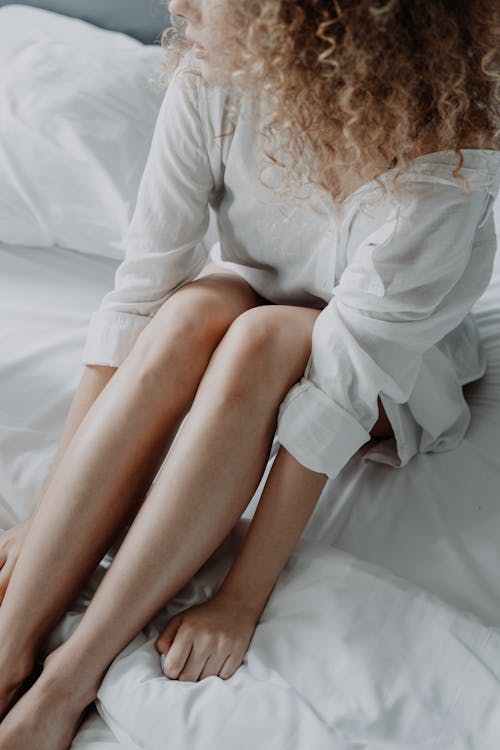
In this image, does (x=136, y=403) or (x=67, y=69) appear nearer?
(x=136, y=403)

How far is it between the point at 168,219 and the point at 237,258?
113 millimetres

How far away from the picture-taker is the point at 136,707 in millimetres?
802

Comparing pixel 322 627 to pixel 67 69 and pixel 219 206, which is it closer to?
pixel 219 206

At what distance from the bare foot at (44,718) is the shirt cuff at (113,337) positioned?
327 mm

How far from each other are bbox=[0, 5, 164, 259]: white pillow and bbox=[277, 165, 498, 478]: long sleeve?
0.53m

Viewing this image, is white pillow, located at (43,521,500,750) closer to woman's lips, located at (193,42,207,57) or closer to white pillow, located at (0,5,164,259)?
woman's lips, located at (193,42,207,57)

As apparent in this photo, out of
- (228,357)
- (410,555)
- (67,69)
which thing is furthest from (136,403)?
(67,69)

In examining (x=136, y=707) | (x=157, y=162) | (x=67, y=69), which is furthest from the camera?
(x=67, y=69)

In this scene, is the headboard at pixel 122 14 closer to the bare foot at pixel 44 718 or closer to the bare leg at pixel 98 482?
the bare leg at pixel 98 482

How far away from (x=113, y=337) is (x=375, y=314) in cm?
28

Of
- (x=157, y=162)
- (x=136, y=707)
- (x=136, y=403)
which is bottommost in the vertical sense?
(x=136, y=707)

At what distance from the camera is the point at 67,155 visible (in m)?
1.36

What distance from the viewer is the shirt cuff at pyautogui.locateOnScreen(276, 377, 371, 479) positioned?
90 centimetres

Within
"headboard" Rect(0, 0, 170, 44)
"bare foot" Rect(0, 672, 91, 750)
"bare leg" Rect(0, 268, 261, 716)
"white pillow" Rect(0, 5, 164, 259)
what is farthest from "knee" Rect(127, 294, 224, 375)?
"headboard" Rect(0, 0, 170, 44)
